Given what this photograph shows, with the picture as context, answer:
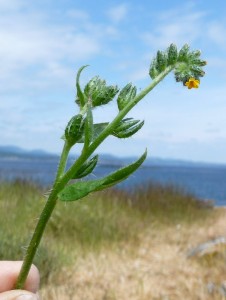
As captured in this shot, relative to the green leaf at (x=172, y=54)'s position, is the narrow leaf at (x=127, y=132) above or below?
below

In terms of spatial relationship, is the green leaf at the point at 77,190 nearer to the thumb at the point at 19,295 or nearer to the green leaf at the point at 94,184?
the green leaf at the point at 94,184

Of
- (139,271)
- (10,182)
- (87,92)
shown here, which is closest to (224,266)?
(139,271)

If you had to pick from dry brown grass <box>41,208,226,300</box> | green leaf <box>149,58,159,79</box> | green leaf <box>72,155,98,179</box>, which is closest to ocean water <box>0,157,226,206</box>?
green leaf <box>72,155,98,179</box>

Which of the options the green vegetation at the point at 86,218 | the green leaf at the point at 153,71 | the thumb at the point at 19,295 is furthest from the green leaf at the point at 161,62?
the green vegetation at the point at 86,218

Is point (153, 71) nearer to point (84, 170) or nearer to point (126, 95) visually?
point (126, 95)

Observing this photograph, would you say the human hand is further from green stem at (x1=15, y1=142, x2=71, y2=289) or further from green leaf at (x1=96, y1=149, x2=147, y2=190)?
green leaf at (x1=96, y1=149, x2=147, y2=190)

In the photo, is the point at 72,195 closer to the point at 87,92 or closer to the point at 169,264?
the point at 87,92

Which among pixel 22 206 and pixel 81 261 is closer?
pixel 81 261
